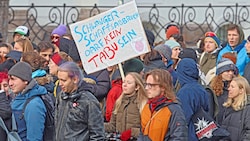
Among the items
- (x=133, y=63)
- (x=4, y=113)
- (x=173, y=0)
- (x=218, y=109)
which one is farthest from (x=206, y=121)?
(x=173, y=0)

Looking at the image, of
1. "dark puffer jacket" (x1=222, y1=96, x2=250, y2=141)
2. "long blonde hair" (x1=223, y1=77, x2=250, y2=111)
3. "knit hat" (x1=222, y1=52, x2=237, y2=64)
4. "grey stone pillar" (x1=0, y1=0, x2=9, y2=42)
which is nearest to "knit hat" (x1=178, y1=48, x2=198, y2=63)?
"knit hat" (x1=222, y1=52, x2=237, y2=64)

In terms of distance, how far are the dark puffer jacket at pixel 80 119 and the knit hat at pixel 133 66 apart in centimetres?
169

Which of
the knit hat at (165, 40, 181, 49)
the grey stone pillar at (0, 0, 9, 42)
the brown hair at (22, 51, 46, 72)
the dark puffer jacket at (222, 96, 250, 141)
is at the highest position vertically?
the grey stone pillar at (0, 0, 9, 42)

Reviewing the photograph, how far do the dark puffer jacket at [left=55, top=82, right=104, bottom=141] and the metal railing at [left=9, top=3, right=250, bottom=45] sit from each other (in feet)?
33.1

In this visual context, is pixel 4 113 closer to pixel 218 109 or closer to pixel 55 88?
pixel 55 88

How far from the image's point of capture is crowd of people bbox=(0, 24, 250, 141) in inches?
328

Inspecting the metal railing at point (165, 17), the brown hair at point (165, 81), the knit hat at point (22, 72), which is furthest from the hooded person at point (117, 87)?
the metal railing at point (165, 17)

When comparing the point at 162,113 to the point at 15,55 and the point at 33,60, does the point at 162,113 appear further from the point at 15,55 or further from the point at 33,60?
the point at 15,55

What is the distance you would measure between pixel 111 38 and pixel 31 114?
6.08ft

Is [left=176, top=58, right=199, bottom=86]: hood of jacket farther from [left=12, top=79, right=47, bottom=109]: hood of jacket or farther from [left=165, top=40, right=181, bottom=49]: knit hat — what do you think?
[left=165, top=40, right=181, bottom=49]: knit hat

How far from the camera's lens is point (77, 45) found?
1023 centimetres

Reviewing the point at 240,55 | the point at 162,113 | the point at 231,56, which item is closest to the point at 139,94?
the point at 162,113

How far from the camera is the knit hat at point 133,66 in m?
10.1

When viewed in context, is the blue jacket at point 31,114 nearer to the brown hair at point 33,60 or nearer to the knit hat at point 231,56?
the brown hair at point 33,60
